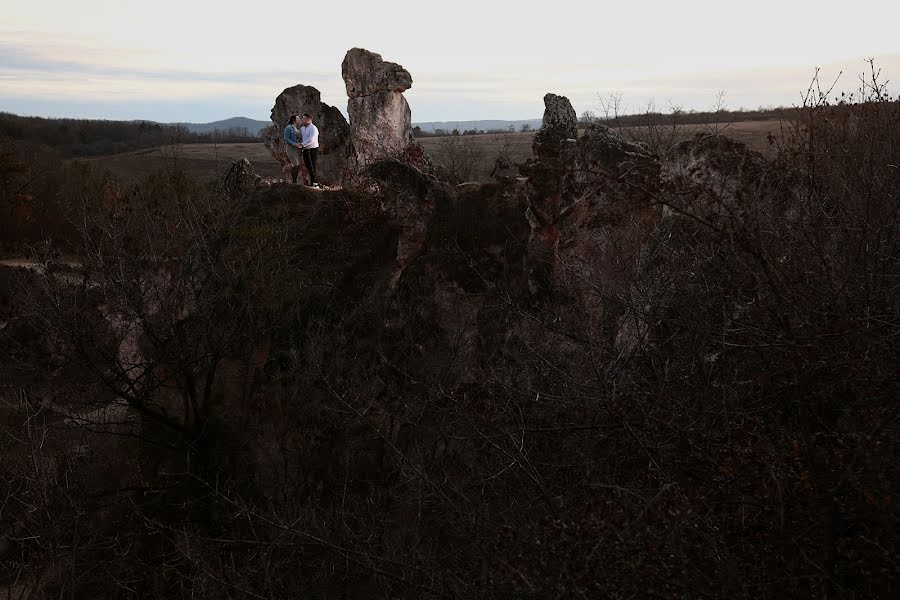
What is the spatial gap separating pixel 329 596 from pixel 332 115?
17.3m

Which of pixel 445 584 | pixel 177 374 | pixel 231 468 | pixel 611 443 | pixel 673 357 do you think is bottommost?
pixel 231 468

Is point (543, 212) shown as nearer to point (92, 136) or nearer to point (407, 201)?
point (407, 201)

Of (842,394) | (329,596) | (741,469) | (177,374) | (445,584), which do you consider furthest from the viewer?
(177,374)

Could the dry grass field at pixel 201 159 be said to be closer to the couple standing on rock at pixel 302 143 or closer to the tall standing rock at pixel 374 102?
the tall standing rock at pixel 374 102

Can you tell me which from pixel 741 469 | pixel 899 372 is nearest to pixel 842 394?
pixel 899 372

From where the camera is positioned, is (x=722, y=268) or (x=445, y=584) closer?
(x=445, y=584)

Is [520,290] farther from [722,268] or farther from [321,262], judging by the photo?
[722,268]

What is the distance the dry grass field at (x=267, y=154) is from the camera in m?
36.2

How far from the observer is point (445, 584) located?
5.69 m

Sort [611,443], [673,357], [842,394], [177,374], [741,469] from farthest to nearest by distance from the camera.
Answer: [177,374]
[673,357]
[611,443]
[842,394]
[741,469]

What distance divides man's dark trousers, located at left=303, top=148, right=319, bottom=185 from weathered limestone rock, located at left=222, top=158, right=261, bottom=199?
1559 mm

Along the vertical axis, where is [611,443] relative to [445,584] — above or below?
above

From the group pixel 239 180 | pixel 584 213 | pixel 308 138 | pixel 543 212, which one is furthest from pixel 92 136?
pixel 584 213

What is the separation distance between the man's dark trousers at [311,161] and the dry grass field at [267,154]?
1079 cm
